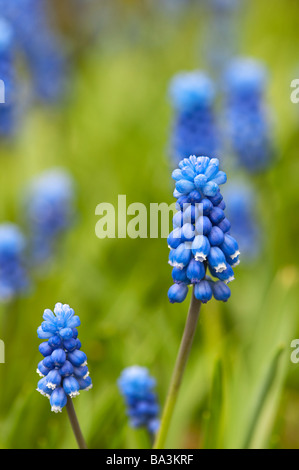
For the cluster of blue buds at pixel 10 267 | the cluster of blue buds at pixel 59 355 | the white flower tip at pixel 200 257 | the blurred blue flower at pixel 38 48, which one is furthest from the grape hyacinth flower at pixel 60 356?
the blurred blue flower at pixel 38 48

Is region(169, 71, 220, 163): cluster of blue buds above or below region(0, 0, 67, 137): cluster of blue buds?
below

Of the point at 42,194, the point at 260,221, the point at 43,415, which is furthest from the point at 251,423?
the point at 42,194

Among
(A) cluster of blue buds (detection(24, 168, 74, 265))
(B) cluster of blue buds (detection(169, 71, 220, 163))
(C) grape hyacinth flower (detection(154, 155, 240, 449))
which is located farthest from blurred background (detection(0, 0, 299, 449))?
(C) grape hyacinth flower (detection(154, 155, 240, 449))

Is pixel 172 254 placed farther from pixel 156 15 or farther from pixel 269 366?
pixel 156 15

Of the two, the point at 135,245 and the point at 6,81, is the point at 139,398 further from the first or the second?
the point at 6,81

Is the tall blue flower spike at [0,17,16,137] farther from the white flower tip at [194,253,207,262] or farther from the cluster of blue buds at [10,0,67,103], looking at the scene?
the white flower tip at [194,253,207,262]

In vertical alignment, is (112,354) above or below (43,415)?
above
